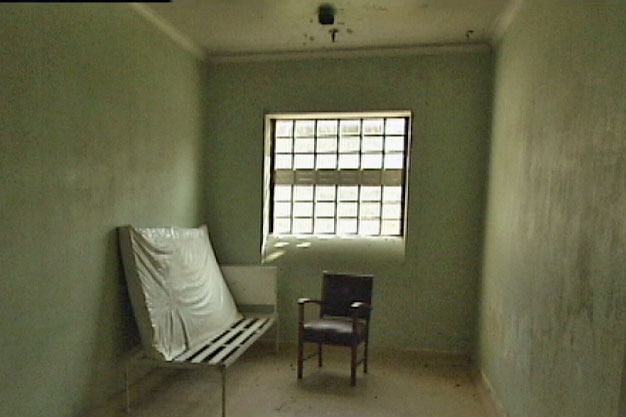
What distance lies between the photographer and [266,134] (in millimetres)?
3955

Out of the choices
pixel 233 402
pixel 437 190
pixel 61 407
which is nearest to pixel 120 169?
pixel 61 407

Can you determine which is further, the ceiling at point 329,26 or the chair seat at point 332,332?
the chair seat at point 332,332

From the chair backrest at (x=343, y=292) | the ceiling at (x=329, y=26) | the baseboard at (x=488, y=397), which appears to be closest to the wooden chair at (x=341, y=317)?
the chair backrest at (x=343, y=292)

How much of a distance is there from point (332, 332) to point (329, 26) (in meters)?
2.40

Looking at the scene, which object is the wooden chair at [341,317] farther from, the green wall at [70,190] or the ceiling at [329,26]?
the ceiling at [329,26]

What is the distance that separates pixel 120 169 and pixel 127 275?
27.9 inches

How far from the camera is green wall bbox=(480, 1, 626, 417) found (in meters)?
1.37

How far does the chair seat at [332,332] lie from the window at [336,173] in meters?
1.00

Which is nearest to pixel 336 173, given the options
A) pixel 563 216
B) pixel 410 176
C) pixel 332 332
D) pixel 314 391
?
pixel 410 176

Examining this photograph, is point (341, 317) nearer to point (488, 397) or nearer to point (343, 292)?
point (343, 292)

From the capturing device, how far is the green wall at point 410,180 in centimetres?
360

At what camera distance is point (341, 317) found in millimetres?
3520

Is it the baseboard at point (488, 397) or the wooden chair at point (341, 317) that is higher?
the wooden chair at point (341, 317)

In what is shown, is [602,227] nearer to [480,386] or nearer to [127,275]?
[480,386]
